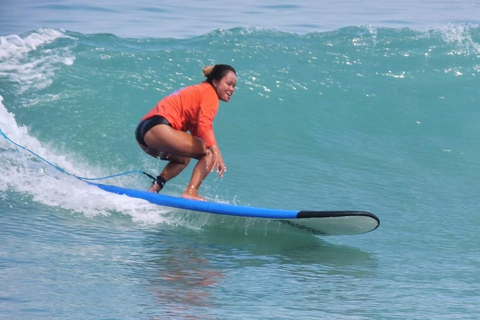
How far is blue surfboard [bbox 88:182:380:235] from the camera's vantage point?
5.90 metres

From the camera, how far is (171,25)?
15.0m

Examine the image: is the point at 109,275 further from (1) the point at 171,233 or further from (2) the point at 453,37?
(2) the point at 453,37

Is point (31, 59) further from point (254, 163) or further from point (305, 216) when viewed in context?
point (305, 216)

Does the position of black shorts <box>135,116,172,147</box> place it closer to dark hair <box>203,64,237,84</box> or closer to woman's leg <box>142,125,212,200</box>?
woman's leg <box>142,125,212,200</box>

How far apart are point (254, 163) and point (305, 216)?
3.16 m

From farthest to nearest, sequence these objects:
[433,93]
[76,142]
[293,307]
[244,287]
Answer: [433,93]
[76,142]
[244,287]
[293,307]

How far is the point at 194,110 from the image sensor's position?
21.5 ft

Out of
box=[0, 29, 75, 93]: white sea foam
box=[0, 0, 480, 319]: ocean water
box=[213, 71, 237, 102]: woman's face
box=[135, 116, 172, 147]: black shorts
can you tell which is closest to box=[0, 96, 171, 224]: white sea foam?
box=[0, 0, 480, 319]: ocean water

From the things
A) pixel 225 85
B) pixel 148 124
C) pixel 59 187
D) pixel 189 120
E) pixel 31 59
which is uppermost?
pixel 31 59

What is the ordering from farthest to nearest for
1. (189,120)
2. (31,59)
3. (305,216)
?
(31,59) → (189,120) → (305,216)

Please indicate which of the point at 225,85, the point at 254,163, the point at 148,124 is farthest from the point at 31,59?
the point at 225,85

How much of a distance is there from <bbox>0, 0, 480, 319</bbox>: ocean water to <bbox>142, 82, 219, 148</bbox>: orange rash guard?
716 mm

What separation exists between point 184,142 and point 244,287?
1.86 meters

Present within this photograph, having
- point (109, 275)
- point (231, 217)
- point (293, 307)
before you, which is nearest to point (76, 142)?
point (231, 217)
